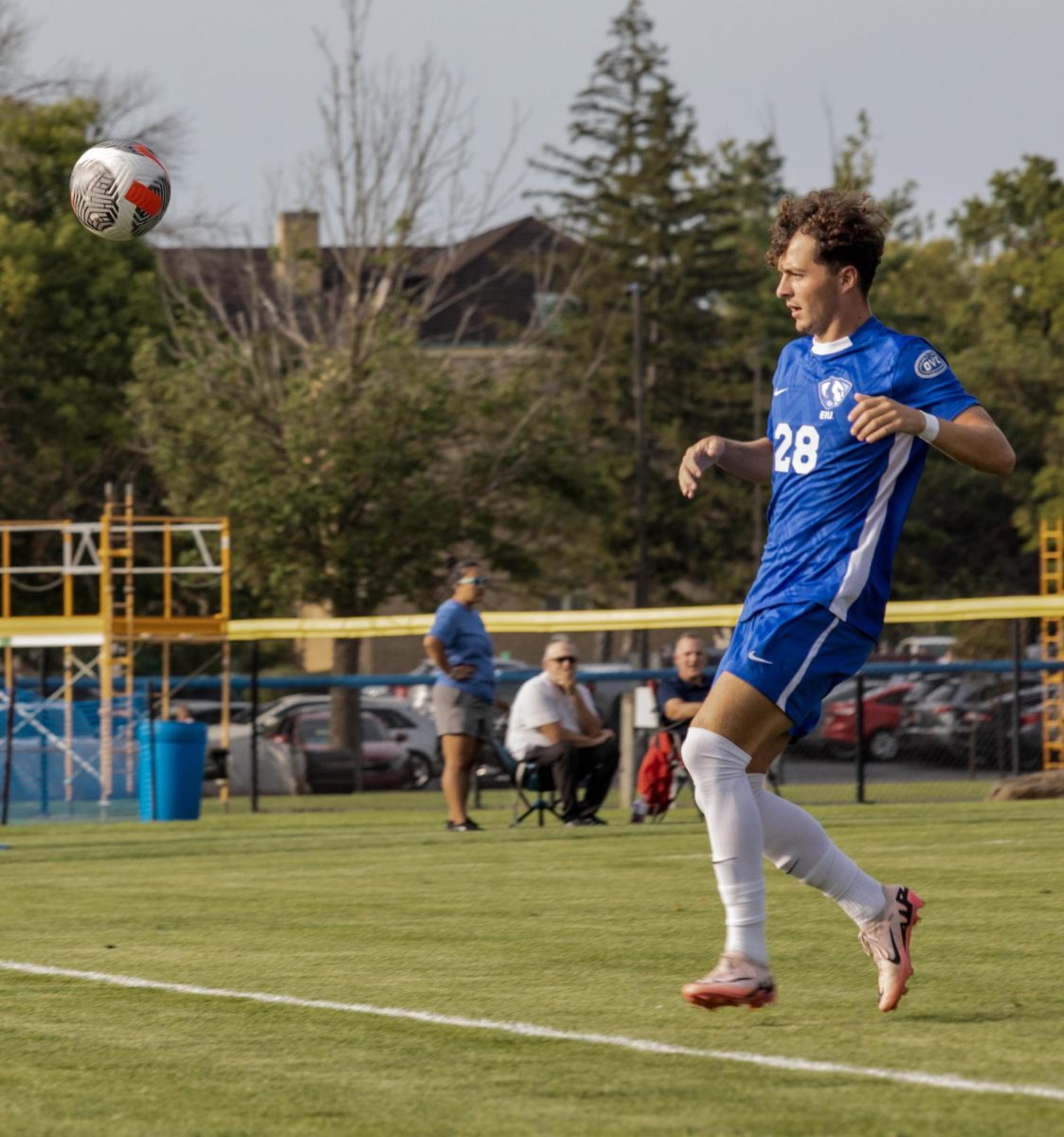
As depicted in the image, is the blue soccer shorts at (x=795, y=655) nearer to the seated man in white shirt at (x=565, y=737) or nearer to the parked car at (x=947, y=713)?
the seated man in white shirt at (x=565, y=737)

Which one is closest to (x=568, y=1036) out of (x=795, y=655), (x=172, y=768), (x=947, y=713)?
(x=795, y=655)

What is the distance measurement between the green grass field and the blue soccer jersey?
3.74 feet

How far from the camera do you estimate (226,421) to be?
3547cm

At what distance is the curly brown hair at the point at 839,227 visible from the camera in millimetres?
6020

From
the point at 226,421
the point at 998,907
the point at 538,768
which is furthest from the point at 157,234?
the point at 998,907

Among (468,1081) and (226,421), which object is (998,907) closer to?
(468,1081)

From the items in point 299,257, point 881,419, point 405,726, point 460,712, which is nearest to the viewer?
point 881,419

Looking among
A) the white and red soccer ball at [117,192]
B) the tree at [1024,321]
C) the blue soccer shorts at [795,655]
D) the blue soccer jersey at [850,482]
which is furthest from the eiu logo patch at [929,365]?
the tree at [1024,321]

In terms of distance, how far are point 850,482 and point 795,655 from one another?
1.60ft

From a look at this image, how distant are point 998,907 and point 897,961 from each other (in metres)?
3.27

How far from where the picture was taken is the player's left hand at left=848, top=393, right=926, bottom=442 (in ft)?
18.0

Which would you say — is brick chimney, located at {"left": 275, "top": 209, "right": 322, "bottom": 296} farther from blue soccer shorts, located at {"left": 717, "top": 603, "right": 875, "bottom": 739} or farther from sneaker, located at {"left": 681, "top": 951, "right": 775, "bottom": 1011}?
sneaker, located at {"left": 681, "top": 951, "right": 775, "bottom": 1011}

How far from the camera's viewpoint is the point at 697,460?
20.1 feet

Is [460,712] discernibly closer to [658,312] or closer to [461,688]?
[461,688]
